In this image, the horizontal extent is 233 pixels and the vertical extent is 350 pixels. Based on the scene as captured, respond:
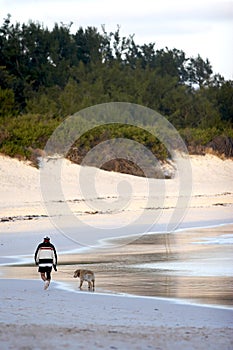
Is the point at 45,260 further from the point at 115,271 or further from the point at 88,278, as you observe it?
the point at 115,271

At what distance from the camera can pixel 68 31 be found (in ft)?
218

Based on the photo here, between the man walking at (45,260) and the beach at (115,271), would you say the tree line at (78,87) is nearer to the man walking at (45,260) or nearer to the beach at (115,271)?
the beach at (115,271)

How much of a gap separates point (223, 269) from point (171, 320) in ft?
18.8

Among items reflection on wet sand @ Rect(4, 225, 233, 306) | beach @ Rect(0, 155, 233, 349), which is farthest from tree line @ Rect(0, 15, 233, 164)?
reflection on wet sand @ Rect(4, 225, 233, 306)

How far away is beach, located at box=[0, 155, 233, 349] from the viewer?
8930 mm

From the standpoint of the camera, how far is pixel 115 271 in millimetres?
15375

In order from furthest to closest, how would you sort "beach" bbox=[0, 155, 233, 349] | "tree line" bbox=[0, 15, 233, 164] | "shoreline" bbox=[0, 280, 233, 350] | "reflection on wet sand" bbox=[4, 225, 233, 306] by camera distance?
"tree line" bbox=[0, 15, 233, 164]
"reflection on wet sand" bbox=[4, 225, 233, 306]
"beach" bbox=[0, 155, 233, 349]
"shoreline" bbox=[0, 280, 233, 350]

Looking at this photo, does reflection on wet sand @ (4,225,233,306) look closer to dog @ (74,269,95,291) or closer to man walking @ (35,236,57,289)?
dog @ (74,269,95,291)

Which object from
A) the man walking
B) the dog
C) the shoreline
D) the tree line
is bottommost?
the shoreline

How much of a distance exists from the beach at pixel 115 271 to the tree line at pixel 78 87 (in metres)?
9.30

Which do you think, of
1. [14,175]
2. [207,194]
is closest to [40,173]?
[14,175]

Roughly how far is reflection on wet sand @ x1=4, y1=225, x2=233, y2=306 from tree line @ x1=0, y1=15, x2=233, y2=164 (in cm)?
1733

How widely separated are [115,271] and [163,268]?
1082 millimetres

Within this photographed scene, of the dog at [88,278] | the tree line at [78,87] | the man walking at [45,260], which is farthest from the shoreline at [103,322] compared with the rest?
the tree line at [78,87]
